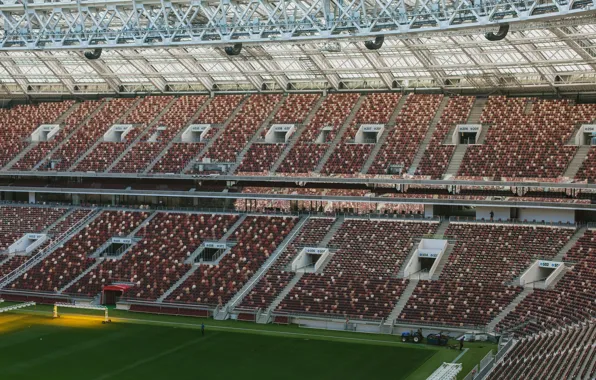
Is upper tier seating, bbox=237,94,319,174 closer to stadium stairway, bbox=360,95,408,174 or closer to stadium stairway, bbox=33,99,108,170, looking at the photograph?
stadium stairway, bbox=360,95,408,174

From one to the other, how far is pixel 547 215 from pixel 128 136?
36217 millimetres

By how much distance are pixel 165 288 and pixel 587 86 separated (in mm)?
32994

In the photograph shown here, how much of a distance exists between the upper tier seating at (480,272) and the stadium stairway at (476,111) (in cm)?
1191

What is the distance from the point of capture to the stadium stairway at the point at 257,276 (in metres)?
55.8

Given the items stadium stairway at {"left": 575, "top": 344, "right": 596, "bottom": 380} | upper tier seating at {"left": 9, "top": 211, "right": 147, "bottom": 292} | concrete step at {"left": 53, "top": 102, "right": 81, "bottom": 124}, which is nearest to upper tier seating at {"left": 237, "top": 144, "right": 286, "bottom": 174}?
upper tier seating at {"left": 9, "top": 211, "right": 147, "bottom": 292}

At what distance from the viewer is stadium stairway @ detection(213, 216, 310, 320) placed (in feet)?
183

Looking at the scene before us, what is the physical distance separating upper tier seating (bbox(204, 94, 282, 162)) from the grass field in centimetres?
2025

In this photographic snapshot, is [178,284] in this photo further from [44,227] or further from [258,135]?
[258,135]

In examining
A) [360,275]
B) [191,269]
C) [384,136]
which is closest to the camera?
[360,275]

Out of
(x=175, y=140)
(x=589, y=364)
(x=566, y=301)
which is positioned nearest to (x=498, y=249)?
(x=566, y=301)

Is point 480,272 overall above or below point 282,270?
below

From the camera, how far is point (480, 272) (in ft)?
176

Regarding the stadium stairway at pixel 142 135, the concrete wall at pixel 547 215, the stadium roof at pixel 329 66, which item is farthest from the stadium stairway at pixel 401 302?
the stadium stairway at pixel 142 135

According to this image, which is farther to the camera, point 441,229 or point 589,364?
point 441,229
